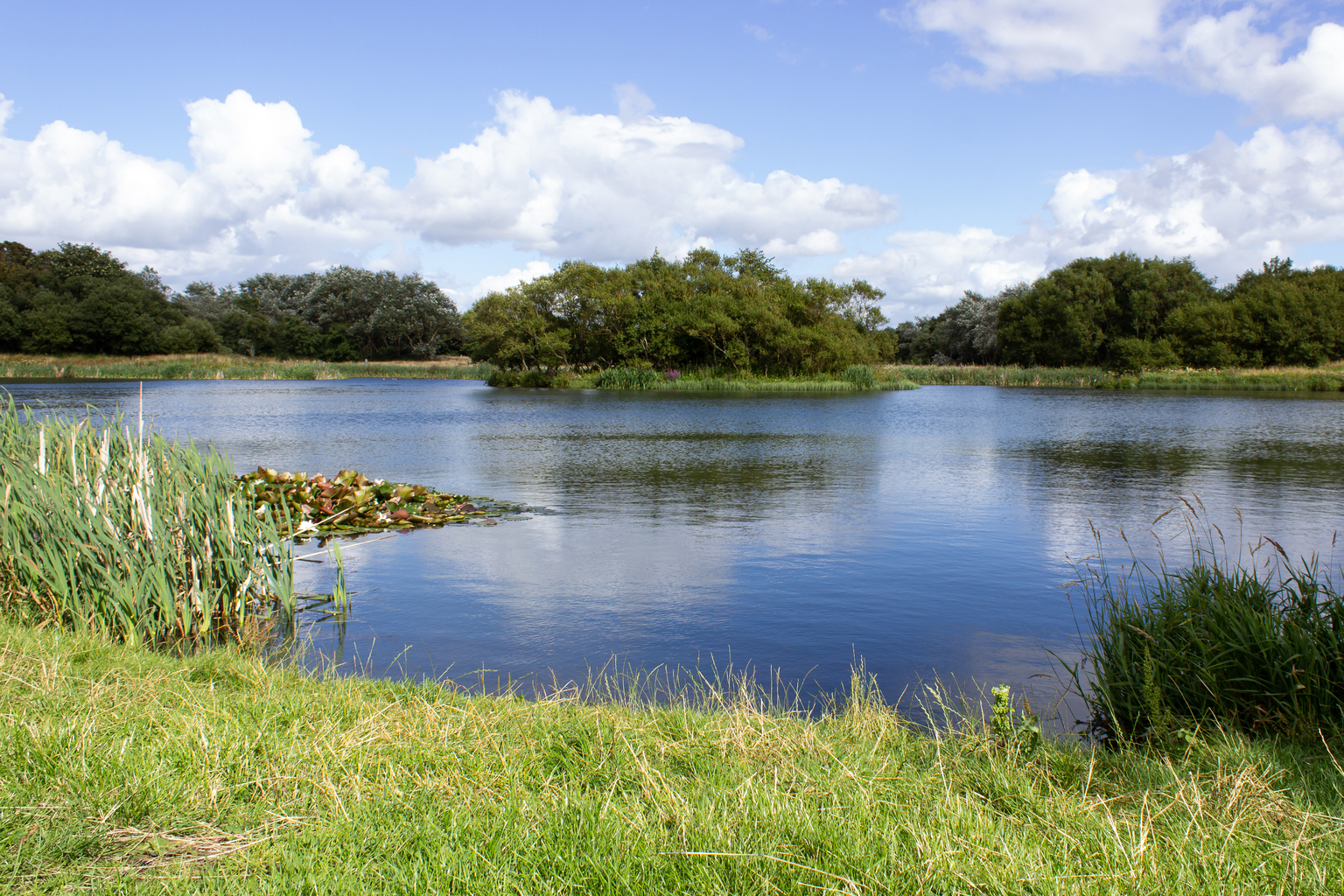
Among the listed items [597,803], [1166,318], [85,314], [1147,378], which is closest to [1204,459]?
[597,803]

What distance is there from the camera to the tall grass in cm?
455

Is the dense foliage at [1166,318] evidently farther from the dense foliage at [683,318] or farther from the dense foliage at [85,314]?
the dense foliage at [85,314]

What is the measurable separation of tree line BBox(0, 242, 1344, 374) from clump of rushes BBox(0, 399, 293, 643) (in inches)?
1938

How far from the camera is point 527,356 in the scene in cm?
6606

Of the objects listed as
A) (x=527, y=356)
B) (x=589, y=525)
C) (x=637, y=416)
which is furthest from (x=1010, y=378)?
(x=589, y=525)

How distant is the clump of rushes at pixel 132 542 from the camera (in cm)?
607

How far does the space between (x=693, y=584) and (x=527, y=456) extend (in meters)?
12.4

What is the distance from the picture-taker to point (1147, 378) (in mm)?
60219

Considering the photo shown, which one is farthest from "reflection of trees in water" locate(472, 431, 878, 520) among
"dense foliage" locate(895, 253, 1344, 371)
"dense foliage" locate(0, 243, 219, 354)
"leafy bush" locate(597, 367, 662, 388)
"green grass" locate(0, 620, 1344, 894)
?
"dense foliage" locate(0, 243, 219, 354)

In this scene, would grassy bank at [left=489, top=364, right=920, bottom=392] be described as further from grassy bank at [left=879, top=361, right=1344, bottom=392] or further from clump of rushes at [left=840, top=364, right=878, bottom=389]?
grassy bank at [left=879, top=361, right=1344, bottom=392]

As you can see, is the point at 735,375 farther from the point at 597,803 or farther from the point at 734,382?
the point at 597,803

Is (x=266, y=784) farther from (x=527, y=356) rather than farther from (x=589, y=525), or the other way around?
(x=527, y=356)

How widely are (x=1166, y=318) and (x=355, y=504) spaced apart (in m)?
75.0

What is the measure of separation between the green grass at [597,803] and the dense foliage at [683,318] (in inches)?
2037
